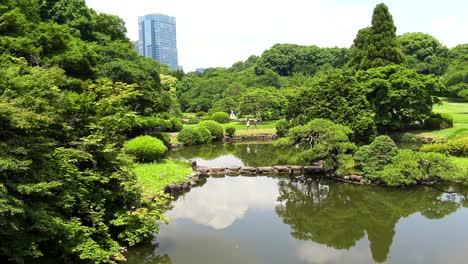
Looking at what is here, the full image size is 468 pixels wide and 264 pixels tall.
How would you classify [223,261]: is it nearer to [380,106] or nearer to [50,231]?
[50,231]

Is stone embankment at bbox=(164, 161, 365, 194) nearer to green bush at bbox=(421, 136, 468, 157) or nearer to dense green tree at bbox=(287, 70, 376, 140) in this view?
dense green tree at bbox=(287, 70, 376, 140)

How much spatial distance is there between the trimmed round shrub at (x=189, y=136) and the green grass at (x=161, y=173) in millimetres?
9923

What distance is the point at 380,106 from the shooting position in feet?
87.0

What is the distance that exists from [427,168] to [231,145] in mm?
17645

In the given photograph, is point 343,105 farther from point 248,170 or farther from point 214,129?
point 214,129

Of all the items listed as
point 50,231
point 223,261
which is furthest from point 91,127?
point 223,261

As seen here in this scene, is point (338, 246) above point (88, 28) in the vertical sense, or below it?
below

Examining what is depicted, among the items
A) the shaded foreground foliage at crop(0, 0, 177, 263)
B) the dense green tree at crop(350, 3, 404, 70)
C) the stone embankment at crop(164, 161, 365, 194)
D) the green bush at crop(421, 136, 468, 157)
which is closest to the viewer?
the shaded foreground foliage at crop(0, 0, 177, 263)

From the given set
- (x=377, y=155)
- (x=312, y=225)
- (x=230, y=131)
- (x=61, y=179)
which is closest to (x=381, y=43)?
(x=230, y=131)

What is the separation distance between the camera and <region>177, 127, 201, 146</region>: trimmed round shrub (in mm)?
30422

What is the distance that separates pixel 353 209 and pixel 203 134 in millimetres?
19352

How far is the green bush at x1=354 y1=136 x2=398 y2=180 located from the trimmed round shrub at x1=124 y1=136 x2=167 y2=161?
10078mm

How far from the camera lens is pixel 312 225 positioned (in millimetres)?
11930

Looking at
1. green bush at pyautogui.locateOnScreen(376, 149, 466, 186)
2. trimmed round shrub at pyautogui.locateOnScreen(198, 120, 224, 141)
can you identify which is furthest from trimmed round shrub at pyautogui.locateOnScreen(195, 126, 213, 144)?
green bush at pyautogui.locateOnScreen(376, 149, 466, 186)
